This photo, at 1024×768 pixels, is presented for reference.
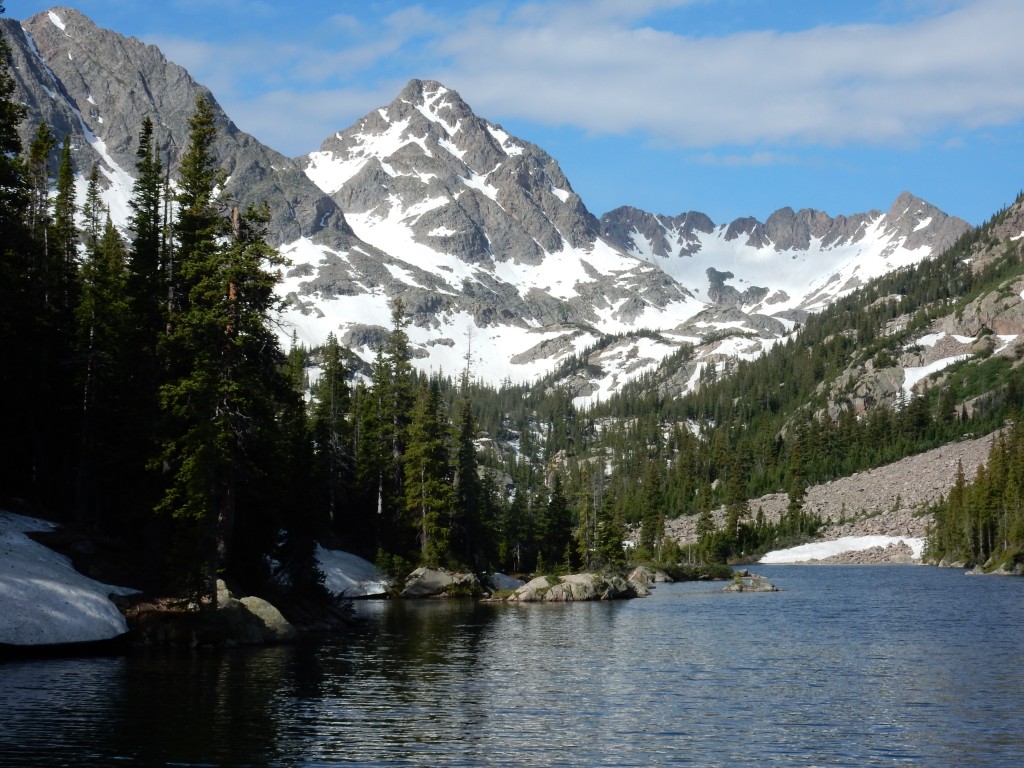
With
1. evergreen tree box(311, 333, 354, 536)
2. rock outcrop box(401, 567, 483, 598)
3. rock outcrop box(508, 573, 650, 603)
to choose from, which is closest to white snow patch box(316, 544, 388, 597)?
rock outcrop box(401, 567, 483, 598)

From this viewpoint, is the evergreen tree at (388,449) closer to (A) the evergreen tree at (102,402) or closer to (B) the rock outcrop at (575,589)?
(B) the rock outcrop at (575,589)

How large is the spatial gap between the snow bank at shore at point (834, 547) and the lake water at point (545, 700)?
109 metres

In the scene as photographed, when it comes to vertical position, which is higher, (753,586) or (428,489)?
(428,489)

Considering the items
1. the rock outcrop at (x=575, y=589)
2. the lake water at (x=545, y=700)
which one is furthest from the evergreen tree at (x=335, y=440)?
the lake water at (x=545, y=700)

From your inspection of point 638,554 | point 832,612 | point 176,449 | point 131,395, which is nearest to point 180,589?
point 176,449

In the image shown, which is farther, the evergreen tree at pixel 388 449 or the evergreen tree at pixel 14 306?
the evergreen tree at pixel 388 449

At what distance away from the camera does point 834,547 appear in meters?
158

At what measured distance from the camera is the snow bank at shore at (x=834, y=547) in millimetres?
153375

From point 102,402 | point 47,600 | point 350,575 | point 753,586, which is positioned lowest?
point 753,586

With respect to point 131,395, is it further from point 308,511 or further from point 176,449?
point 308,511

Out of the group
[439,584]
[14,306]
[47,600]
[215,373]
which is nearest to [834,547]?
[439,584]

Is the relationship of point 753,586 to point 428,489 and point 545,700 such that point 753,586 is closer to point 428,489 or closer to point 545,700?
point 428,489

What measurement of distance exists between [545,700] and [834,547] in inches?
5522

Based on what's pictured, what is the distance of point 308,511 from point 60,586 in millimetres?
17608
